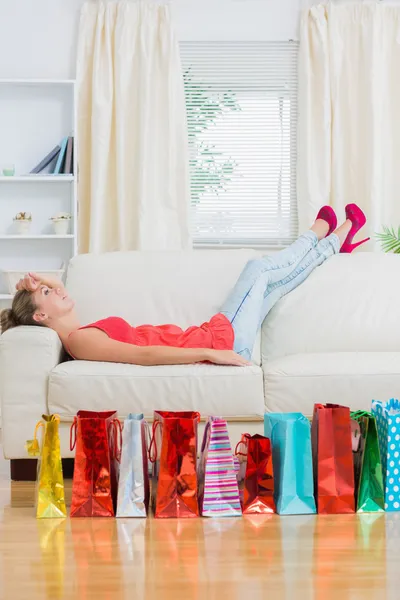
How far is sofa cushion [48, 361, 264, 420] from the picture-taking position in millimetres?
2736

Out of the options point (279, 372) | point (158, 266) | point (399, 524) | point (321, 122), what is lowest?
point (399, 524)

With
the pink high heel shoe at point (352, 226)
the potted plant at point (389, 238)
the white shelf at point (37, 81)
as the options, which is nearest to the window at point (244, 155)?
the potted plant at point (389, 238)

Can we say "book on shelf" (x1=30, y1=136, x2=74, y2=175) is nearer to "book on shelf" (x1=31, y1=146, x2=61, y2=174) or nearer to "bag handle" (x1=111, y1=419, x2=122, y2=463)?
"book on shelf" (x1=31, y1=146, x2=61, y2=174)

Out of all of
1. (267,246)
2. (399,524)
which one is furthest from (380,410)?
(267,246)

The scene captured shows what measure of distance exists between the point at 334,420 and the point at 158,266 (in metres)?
1.35

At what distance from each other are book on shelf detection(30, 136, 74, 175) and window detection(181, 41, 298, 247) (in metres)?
0.82

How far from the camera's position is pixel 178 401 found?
2.74 m

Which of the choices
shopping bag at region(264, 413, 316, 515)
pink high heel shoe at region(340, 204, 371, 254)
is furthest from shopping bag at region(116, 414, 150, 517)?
pink high heel shoe at region(340, 204, 371, 254)

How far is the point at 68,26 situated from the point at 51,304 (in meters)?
2.72

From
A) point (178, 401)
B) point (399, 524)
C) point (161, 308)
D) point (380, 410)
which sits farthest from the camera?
point (161, 308)

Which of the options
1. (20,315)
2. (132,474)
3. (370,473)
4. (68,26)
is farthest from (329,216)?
(68,26)

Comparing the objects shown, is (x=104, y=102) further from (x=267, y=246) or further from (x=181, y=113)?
(x=267, y=246)

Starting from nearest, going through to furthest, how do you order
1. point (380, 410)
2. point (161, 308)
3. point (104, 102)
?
1. point (380, 410)
2. point (161, 308)
3. point (104, 102)

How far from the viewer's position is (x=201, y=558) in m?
1.98
